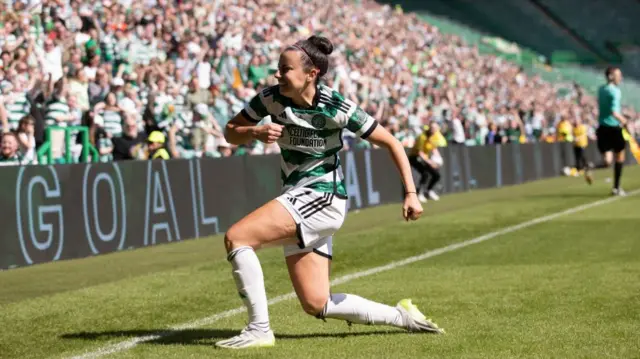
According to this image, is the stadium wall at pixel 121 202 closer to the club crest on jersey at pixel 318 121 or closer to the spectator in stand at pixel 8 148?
the spectator in stand at pixel 8 148

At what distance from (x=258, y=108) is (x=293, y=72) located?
44 centimetres

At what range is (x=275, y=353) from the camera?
750cm

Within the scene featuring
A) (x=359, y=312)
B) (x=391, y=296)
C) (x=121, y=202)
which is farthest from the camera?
(x=121, y=202)

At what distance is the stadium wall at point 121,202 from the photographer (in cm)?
1436

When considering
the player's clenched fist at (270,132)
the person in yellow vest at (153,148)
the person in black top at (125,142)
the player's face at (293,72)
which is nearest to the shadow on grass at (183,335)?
the player's clenched fist at (270,132)

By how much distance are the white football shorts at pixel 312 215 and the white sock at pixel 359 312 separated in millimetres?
305

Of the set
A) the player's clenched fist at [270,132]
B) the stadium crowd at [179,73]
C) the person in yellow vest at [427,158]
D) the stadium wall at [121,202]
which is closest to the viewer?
the player's clenched fist at [270,132]

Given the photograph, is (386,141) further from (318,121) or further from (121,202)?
(121,202)

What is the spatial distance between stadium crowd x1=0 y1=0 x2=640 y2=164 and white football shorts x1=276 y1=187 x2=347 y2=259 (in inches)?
359

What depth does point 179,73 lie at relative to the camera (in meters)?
22.8

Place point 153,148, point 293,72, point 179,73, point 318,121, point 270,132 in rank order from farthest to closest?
1. point 179,73
2. point 153,148
3. point 318,121
4. point 293,72
5. point 270,132

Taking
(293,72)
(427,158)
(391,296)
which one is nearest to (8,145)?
(391,296)

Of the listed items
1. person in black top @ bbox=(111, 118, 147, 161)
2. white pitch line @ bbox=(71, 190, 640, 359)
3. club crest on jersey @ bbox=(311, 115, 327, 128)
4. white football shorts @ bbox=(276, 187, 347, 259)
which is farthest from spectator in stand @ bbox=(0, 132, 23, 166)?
club crest on jersey @ bbox=(311, 115, 327, 128)

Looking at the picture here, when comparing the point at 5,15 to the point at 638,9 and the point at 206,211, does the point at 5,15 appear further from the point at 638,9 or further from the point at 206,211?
the point at 638,9
